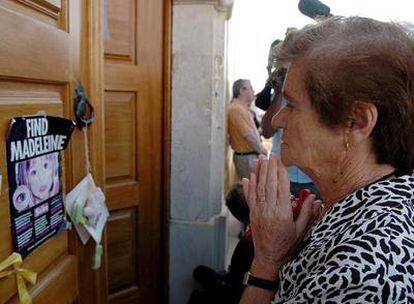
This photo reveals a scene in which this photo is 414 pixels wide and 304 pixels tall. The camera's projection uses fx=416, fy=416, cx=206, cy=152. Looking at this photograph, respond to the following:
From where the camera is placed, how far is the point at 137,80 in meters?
2.15

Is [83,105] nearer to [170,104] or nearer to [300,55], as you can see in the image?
[300,55]

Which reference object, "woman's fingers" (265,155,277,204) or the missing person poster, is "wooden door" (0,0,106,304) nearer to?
the missing person poster

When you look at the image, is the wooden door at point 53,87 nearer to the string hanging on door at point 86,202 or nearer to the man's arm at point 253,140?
the string hanging on door at point 86,202

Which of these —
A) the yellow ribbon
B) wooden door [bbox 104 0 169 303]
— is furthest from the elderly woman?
wooden door [bbox 104 0 169 303]

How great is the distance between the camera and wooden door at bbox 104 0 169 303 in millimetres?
2033

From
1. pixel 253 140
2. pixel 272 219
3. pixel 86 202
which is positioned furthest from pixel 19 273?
pixel 253 140

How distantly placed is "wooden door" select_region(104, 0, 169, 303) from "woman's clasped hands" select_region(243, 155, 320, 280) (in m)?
1.16

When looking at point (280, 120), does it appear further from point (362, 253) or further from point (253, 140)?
point (253, 140)

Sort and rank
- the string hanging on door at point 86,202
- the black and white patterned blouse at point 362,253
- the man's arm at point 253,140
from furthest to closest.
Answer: the man's arm at point 253,140
the string hanging on door at point 86,202
the black and white patterned blouse at point 362,253

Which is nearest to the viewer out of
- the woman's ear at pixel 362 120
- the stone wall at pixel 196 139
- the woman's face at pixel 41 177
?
the woman's ear at pixel 362 120

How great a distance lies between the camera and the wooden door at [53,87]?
86 cm

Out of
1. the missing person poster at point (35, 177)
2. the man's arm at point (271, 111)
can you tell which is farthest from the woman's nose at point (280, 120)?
the man's arm at point (271, 111)

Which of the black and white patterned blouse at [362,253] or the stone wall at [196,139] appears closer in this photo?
the black and white patterned blouse at [362,253]

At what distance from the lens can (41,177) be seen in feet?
3.31
